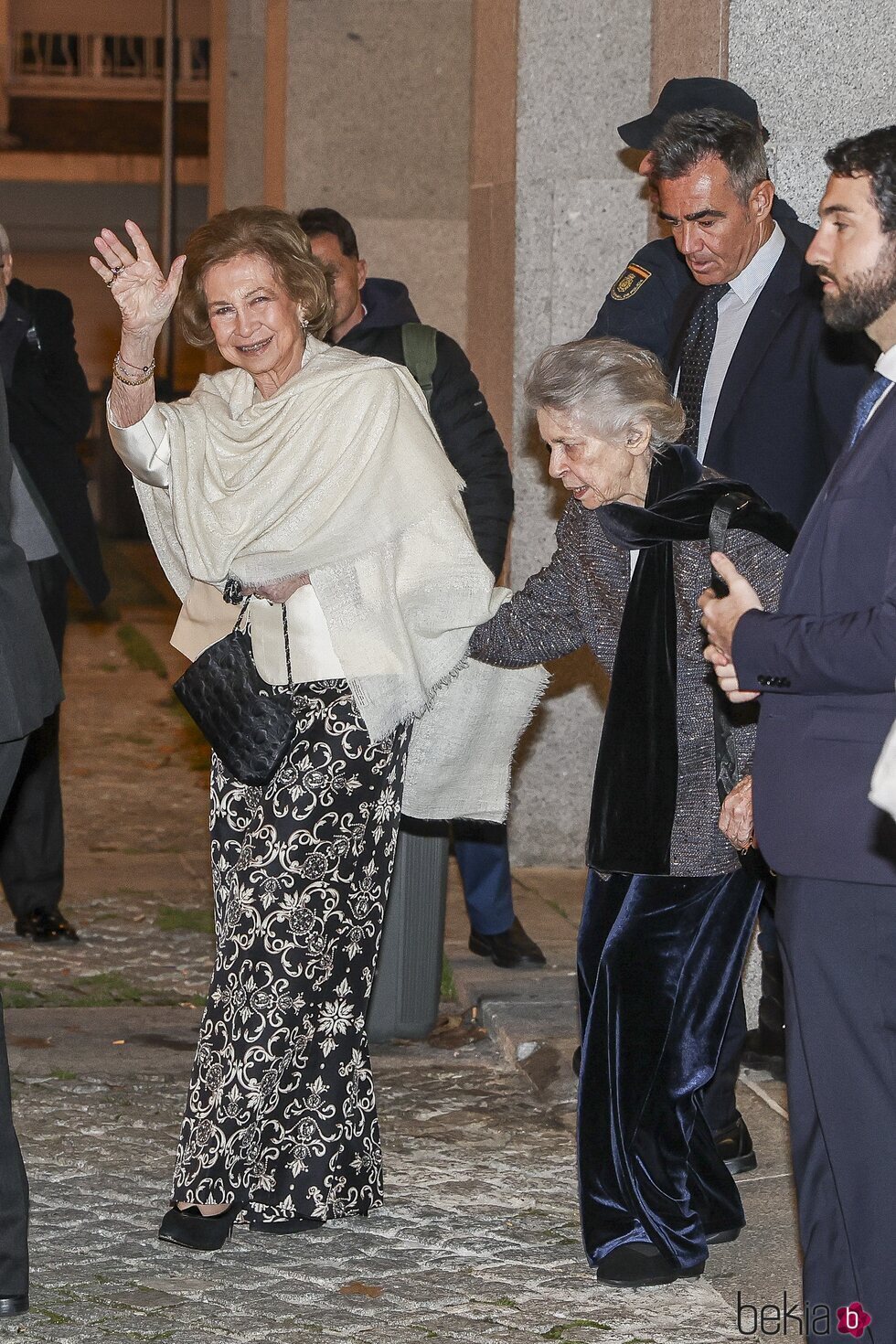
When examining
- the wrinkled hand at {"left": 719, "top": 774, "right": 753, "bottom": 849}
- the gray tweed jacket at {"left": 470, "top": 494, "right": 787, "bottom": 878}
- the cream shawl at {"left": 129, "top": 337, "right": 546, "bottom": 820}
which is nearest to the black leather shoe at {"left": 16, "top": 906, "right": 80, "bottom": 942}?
the cream shawl at {"left": 129, "top": 337, "right": 546, "bottom": 820}

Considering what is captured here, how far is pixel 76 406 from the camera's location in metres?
7.05

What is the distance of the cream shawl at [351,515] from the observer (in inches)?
172

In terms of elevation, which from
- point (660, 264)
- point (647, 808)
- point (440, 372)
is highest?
point (660, 264)

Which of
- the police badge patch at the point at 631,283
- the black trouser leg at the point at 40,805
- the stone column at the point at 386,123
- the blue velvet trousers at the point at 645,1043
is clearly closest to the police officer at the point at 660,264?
the police badge patch at the point at 631,283

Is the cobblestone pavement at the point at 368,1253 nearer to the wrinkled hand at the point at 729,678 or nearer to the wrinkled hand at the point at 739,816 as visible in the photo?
the wrinkled hand at the point at 739,816

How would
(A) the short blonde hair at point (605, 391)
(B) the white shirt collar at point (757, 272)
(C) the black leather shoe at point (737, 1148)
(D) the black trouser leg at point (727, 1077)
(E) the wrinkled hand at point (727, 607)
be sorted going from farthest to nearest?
(C) the black leather shoe at point (737, 1148) → (B) the white shirt collar at point (757, 272) → (D) the black trouser leg at point (727, 1077) → (A) the short blonde hair at point (605, 391) → (E) the wrinkled hand at point (727, 607)

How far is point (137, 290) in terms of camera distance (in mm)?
4316

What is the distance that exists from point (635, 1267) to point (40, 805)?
3.47 m

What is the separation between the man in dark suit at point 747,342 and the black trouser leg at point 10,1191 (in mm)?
1619

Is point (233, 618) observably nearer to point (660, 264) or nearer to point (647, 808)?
point (647, 808)

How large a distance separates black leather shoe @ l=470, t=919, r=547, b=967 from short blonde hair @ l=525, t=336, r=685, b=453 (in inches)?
118

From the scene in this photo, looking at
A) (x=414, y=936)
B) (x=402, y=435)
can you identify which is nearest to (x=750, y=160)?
(x=402, y=435)

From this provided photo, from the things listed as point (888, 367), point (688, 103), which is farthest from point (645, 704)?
point (688, 103)

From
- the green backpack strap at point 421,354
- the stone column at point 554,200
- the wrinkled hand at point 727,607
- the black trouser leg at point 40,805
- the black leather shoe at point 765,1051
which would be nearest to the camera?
the wrinkled hand at point 727,607
